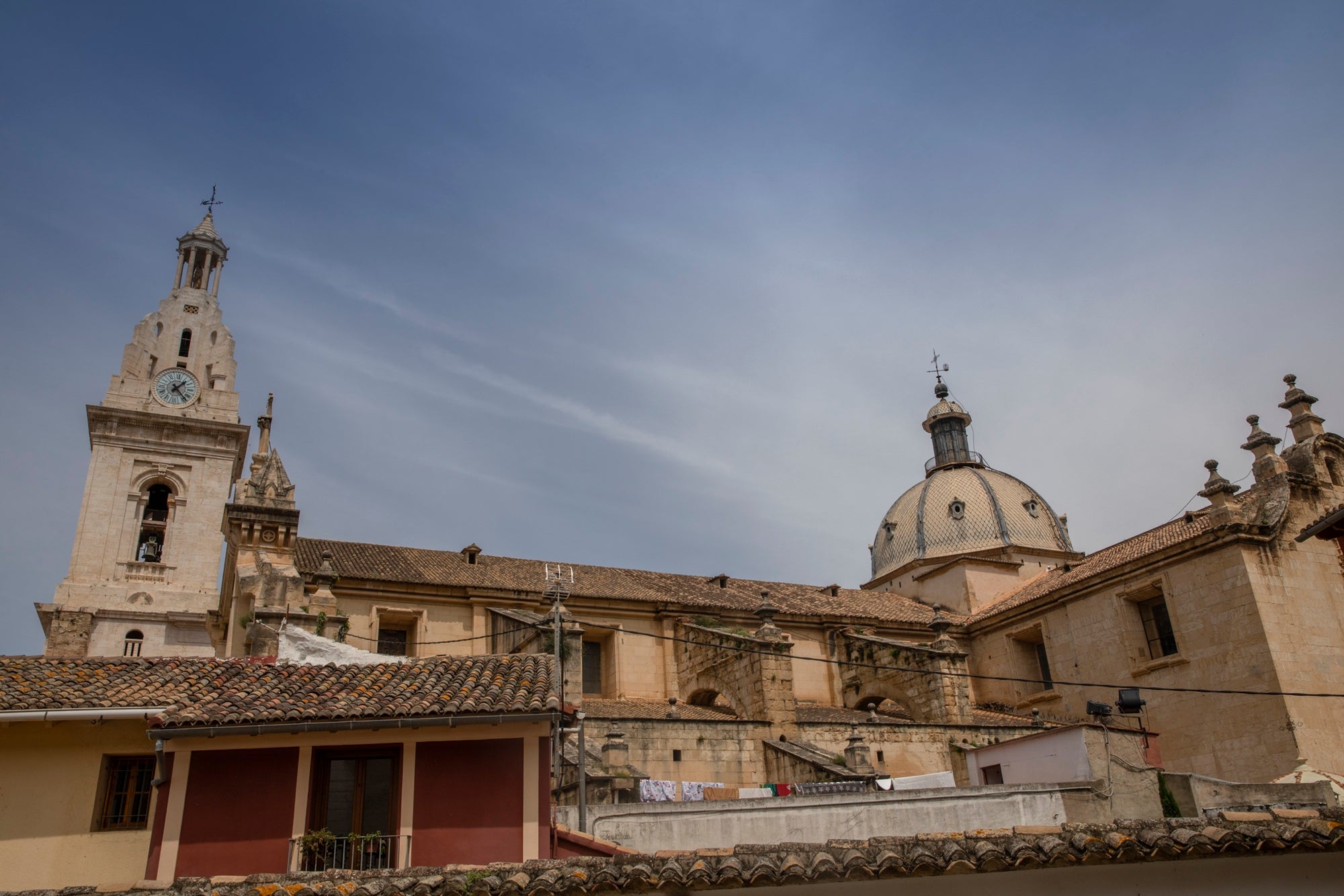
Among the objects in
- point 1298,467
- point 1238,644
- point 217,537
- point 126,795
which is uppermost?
point 217,537

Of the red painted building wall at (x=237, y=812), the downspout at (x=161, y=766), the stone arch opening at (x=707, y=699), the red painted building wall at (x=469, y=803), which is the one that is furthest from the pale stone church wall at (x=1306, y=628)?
the downspout at (x=161, y=766)

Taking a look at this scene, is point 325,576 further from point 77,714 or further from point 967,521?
point 967,521

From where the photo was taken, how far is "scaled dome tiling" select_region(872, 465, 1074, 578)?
39.8 meters

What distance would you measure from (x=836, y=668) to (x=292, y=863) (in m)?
22.6

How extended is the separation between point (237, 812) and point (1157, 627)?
25.1 meters

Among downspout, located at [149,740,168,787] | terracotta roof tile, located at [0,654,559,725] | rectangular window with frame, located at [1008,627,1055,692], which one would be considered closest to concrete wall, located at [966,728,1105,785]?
rectangular window with frame, located at [1008,627,1055,692]

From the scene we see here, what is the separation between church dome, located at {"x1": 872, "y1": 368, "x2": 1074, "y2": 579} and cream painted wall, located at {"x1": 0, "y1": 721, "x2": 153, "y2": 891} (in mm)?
32489

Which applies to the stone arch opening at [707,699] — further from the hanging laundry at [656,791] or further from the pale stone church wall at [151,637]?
the pale stone church wall at [151,637]

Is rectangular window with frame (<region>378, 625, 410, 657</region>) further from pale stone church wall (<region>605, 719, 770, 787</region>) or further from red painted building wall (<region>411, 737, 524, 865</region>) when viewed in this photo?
red painted building wall (<region>411, 737, 524, 865</region>)

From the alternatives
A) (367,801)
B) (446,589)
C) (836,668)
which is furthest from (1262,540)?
(367,801)

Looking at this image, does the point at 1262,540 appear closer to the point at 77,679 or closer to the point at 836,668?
the point at 836,668

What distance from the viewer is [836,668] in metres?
31.5

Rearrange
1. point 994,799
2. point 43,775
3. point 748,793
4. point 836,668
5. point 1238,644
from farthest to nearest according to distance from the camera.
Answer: point 836,668, point 1238,644, point 748,793, point 994,799, point 43,775

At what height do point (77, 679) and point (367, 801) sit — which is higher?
point (77, 679)
